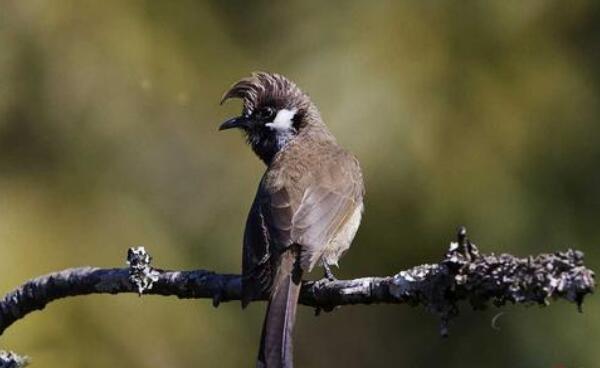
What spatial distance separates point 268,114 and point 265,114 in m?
0.02

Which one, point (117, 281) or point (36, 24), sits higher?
point (36, 24)

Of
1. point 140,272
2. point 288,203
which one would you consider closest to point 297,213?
point 288,203

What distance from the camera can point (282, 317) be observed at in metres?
4.70

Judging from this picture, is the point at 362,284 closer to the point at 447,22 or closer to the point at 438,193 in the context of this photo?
the point at 438,193

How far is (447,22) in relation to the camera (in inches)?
294

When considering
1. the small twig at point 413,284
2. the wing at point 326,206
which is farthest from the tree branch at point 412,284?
the wing at point 326,206

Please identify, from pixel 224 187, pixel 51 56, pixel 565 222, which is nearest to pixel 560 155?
pixel 565 222

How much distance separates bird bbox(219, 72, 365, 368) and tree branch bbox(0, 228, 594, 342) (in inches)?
4.0

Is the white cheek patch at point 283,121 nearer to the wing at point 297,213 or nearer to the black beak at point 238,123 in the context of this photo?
the black beak at point 238,123

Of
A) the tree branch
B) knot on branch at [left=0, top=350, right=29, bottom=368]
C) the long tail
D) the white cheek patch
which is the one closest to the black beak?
the white cheek patch

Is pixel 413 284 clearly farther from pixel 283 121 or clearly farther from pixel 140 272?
pixel 283 121

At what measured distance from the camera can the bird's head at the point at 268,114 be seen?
6.24 meters

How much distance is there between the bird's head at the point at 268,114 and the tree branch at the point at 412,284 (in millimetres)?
1505

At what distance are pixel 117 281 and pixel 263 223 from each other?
70 cm
